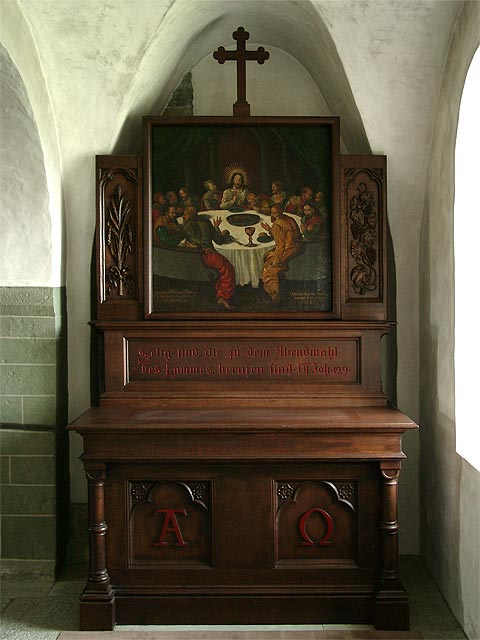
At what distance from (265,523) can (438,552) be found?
42.0 inches

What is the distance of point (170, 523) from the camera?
4.05m

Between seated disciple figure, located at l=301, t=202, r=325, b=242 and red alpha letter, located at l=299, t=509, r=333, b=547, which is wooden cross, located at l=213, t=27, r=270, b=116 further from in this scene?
red alpha letter, located at l=299, t=509, r=333, b=547

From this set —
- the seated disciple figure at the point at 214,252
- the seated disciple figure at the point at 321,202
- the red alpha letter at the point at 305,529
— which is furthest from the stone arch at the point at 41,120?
the red alpha letter at the point at 305,529

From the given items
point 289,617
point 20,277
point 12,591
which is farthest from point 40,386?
point 289,617

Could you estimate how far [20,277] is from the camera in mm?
4582

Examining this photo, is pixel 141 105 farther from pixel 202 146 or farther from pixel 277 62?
pixel 277 62

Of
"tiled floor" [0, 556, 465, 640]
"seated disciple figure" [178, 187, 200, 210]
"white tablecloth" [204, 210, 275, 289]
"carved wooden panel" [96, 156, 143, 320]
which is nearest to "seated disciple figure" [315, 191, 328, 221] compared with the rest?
"white tablecloth" [204, 210, 275, 289]

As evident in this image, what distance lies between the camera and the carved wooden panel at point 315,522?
4031 mm

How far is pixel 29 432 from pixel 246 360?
1313mm

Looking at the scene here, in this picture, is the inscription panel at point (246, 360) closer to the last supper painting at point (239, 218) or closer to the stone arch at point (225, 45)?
the last supper painting at point (239, 218)

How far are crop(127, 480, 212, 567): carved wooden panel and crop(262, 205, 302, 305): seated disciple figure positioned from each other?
3.95 ft

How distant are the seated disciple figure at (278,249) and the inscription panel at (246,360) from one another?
0.31 meters

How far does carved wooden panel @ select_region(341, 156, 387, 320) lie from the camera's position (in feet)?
14.9

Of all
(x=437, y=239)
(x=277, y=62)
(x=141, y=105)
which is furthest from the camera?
(x=277, y=62)
